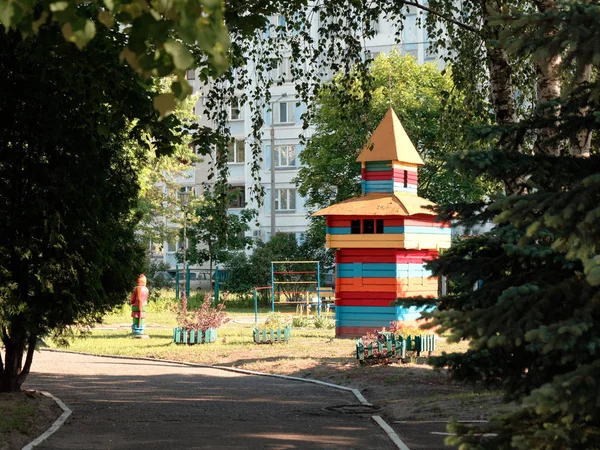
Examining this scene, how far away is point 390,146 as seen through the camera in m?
27.0

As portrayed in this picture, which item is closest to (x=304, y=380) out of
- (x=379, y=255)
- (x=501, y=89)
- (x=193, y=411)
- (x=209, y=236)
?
(x=193, y=411)

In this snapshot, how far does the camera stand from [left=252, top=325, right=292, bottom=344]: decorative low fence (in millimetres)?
26016

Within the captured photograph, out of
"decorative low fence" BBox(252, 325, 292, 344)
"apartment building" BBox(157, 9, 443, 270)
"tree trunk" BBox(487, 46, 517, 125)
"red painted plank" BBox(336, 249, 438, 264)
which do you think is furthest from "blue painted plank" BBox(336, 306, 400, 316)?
"apartment building" BBox(157, 9, 443, 270)

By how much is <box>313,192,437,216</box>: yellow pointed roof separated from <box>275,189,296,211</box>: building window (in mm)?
35525

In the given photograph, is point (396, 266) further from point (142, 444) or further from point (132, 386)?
point (142, 444)

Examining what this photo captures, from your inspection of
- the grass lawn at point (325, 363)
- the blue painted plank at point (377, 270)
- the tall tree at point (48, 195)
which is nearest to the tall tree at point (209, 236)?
the grass lawn at point (325, 363)

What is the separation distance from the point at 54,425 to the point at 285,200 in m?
50.4

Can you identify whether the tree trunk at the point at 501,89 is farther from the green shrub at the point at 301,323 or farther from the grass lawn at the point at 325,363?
the green shrub at the point at 301,323

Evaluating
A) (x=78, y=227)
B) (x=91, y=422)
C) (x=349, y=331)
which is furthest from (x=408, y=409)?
(x=349, y=331)

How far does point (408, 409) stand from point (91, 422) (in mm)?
4285

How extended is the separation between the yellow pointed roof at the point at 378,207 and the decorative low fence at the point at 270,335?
3107 millimetres

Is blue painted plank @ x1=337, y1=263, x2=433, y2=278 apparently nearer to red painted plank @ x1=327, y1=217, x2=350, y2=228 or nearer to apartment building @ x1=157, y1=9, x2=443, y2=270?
red painted plank @ x1=327, y1=217, x2=350, y2=228

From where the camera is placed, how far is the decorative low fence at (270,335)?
2602 centimetres

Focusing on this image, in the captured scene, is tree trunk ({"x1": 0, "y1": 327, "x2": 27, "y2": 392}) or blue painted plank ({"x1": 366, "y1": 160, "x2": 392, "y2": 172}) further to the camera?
blue painted plank ({"x1": 366, "y1": 160, "x2": 392, "y2": 172})
